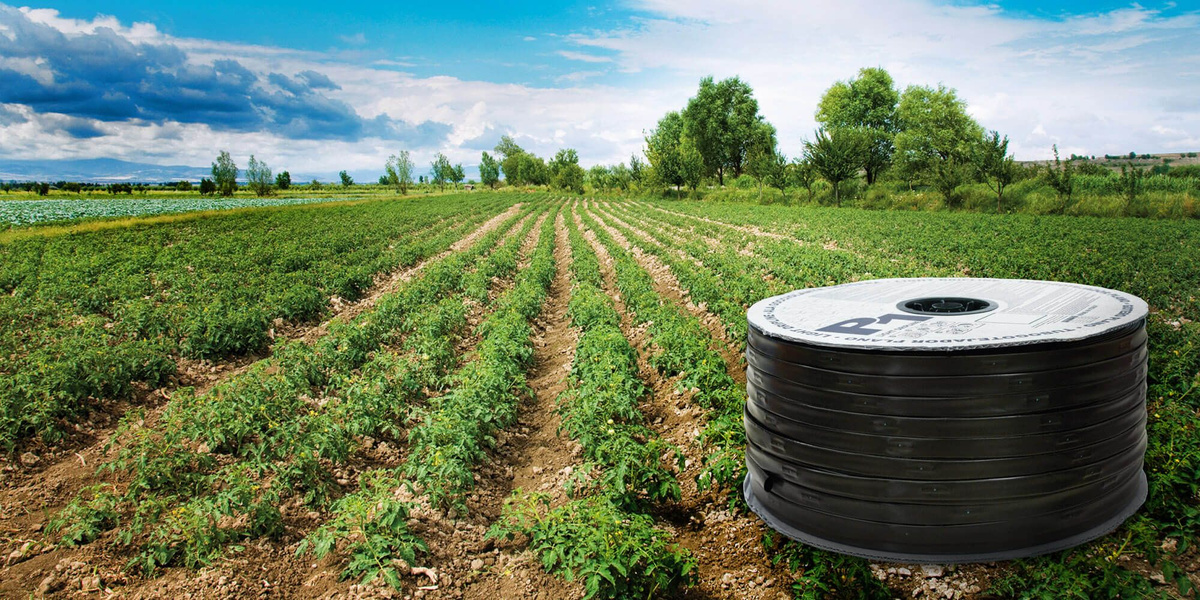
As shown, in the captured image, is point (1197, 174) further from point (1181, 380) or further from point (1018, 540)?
point (1018, 540)

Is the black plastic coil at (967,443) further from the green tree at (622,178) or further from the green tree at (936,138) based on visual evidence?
the green tree at (622,178)

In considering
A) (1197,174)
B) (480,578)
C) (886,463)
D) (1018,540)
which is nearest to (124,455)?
(480,578)

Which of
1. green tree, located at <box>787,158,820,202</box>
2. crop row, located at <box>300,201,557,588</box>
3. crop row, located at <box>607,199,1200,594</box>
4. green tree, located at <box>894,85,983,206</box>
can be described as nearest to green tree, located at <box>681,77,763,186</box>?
green tree, located at <box>894,85,983,206</box>

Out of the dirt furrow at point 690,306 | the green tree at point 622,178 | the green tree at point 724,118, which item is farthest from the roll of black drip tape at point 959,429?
the green tree at point 622,178

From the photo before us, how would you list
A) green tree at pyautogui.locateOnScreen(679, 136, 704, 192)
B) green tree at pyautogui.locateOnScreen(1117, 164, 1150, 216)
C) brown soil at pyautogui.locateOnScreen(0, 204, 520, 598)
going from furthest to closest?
green tree at pyautogui.locateOnScreen(679, 136, 704, 192) < green tree at pyautogui.locateOnScreen(1117, 164, 1150, 216) < brown soil at pyautogui.locateOnScreen(0, 204, 520, 598)

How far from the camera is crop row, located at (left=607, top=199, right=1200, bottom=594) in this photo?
12.9ft

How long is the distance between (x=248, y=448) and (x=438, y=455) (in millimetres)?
1990

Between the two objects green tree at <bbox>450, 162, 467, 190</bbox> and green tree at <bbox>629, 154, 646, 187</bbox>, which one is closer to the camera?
green tree at <bbox>629, 154, 646, 187</bbox>

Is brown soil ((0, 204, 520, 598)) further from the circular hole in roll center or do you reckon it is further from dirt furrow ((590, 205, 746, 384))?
the circular hole in roll center

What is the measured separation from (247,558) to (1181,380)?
8.34 metres

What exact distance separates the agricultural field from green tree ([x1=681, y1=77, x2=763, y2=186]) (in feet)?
201

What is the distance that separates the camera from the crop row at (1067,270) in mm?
3924

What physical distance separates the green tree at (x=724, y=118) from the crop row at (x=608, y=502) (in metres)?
68.1

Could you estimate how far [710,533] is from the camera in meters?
4.67
